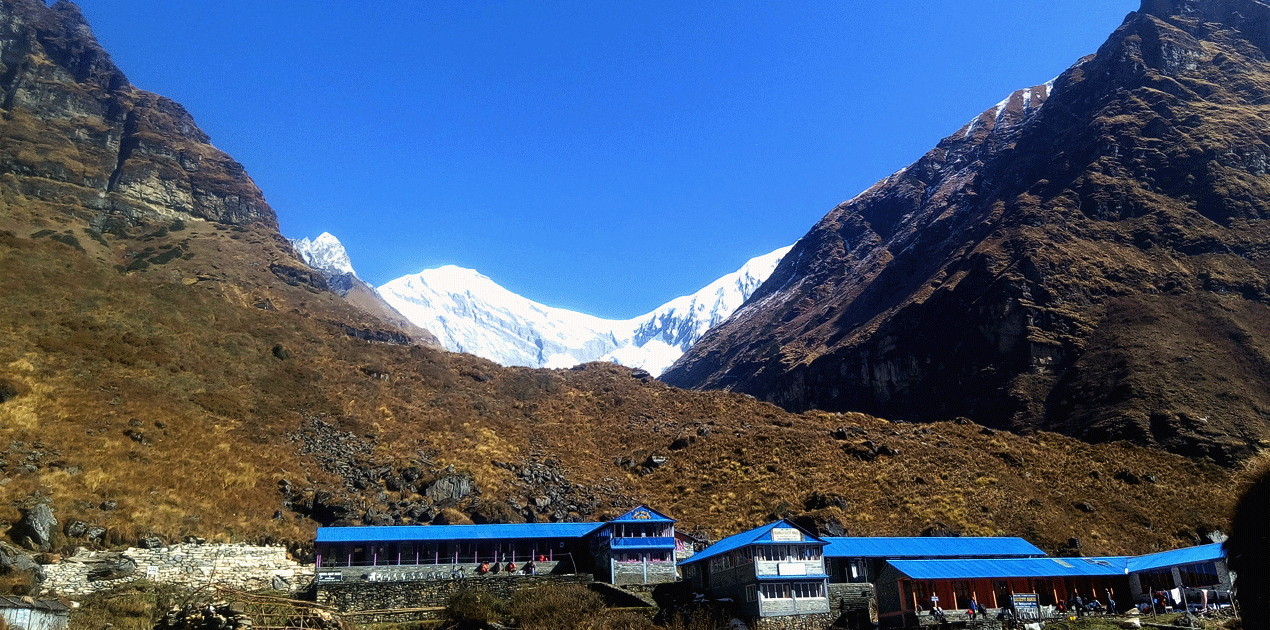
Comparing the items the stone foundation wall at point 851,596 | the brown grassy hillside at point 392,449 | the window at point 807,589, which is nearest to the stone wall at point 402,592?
the window at point 807,589

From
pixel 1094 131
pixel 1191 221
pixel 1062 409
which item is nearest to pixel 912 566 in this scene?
pixel 1062 409

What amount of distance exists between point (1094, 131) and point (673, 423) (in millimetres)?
105672

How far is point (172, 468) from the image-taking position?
47.5 m

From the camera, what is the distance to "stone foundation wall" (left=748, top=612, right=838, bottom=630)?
35.1 m

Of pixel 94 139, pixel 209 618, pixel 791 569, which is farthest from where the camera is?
pixel 94 139

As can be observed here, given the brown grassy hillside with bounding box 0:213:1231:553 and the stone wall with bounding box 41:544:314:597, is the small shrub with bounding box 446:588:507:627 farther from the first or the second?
the brown grassy hillside with bounding box 0:213:1231:553

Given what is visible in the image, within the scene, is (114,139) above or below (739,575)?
above

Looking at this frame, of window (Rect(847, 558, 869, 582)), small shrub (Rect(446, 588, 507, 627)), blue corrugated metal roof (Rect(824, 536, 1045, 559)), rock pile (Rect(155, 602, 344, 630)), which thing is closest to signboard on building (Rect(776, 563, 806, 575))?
blue corrugated metal roof (Rect(824, 536, 1045, 559))

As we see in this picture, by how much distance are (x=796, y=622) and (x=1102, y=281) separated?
95.7 meters

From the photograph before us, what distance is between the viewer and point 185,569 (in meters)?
36.8

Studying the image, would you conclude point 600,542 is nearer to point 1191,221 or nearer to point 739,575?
point 739,575

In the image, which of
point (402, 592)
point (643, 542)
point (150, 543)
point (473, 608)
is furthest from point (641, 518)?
point (150, 543)

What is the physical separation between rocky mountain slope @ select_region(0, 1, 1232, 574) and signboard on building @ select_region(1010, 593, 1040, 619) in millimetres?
18478

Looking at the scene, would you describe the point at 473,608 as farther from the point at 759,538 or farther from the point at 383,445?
the point at 383,445
